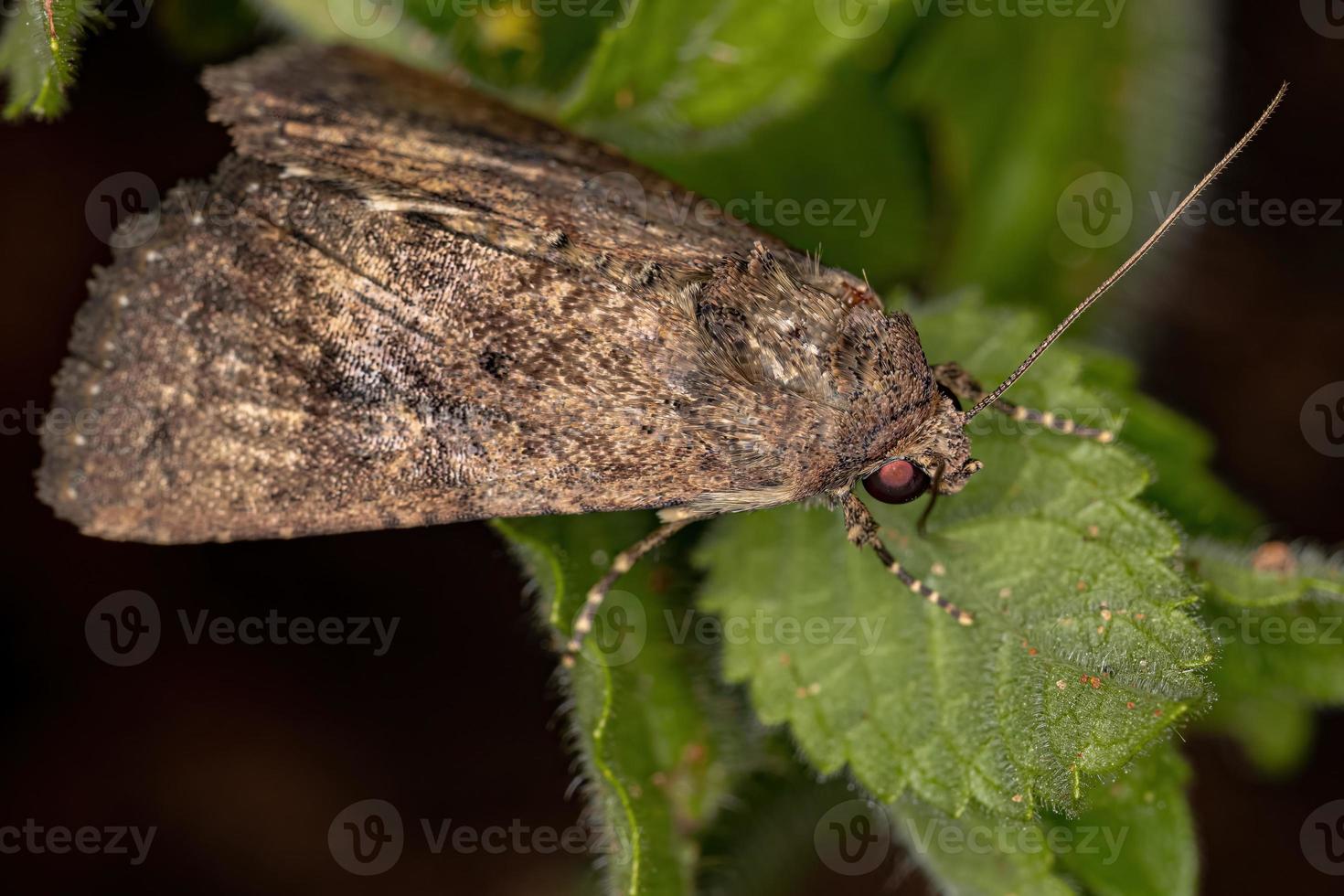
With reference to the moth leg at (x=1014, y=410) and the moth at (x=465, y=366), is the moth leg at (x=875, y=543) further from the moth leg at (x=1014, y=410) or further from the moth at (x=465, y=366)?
the moth leg at (x=1014, y=410)

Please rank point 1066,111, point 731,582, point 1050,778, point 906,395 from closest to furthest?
point 1050,778 → point 906,395 → point 731,582 → point 1066,111

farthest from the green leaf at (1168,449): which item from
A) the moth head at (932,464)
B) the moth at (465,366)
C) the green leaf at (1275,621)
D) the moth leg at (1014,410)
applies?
the moth head at (932,464)

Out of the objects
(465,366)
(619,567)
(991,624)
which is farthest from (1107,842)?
(465,366)

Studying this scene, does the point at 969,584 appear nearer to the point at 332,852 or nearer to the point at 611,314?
the point at 611,314

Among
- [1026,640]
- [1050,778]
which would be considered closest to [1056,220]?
[1026,640]

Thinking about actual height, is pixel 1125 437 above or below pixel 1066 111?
below
